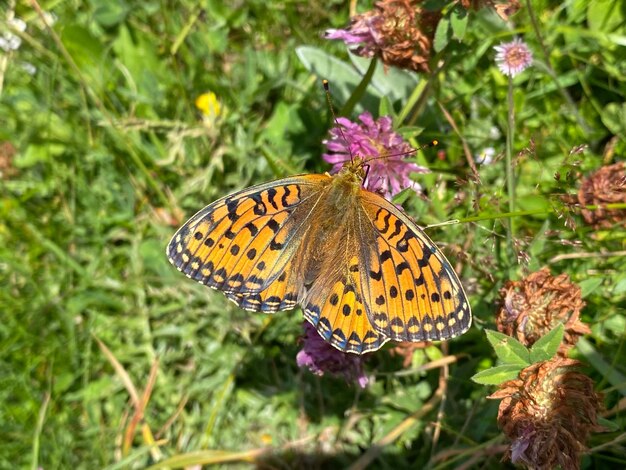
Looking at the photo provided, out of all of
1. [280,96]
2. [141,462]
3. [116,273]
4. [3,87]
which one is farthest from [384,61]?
[3,87]

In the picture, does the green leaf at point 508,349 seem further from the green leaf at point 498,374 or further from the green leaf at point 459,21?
the green leaf at point 459,21

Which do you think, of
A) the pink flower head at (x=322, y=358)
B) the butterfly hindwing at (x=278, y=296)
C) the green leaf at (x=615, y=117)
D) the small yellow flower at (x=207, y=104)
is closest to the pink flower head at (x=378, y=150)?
the butterfly hindwing at (x=278, y=296)

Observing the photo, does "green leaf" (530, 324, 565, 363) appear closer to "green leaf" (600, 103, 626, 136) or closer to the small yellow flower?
"green leaf" (600, 103, 626, 136)

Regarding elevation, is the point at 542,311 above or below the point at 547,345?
above

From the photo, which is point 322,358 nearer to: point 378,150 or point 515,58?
point 378,150

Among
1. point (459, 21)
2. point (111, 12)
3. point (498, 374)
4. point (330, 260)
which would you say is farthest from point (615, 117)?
point (111, 12)

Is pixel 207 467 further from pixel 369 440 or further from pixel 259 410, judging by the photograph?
pixel 369 440

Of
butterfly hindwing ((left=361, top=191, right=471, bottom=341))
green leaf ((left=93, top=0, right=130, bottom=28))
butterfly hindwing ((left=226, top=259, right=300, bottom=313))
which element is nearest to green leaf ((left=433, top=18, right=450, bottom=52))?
butterfly hindwing ((left=361, top=191, right=471, bottom=341))
